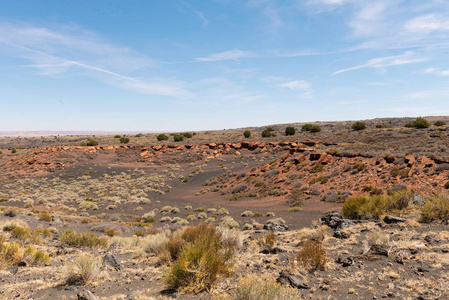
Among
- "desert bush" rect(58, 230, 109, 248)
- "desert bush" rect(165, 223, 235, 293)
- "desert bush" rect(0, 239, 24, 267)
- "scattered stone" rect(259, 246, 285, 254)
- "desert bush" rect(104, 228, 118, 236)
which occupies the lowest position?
"desert bush" rect(104, 228, 118, 236)

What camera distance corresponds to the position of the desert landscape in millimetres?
6023

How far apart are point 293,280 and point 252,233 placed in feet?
24.2

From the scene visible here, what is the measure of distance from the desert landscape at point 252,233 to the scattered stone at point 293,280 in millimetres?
39

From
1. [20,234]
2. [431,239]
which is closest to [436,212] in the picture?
[431,239]

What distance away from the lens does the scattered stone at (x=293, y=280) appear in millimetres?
5963

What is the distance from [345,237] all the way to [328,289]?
4795mm

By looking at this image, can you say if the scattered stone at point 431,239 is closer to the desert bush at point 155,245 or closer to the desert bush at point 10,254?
the desert bush at point 155,245

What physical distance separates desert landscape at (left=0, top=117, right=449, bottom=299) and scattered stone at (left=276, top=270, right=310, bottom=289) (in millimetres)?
39

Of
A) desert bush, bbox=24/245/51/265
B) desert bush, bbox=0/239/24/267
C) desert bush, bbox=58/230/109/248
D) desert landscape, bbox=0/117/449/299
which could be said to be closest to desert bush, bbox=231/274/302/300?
desert landscape, bbox=0/117/449/299

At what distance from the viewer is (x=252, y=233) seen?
13.3 m

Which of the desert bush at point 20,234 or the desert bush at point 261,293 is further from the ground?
the desert bush at point 261,293

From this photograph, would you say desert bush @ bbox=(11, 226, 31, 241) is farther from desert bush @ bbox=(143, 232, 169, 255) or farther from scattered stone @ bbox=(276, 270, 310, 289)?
scattered stone @ bbox=(276, 270, 310, 289)

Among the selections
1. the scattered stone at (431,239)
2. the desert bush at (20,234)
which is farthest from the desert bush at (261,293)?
the desert bush at (20,234)

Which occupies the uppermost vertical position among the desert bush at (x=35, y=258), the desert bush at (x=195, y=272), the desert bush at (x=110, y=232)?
the desert bush at (x=195, y=272)
